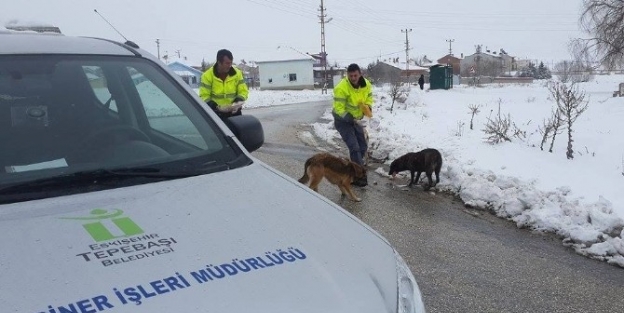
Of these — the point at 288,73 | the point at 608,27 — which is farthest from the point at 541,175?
the point at 288,73

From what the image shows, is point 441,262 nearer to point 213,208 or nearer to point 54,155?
point 213,208

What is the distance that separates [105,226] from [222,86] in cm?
594

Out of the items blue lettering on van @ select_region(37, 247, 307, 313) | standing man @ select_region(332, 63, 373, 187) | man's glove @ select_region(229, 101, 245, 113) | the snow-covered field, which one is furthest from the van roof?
standing man @ select_region(332, 63, 373, 187)

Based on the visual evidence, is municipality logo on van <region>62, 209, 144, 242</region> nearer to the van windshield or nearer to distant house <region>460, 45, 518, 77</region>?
the van windshield

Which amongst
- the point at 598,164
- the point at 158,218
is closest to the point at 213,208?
the point at 158,218

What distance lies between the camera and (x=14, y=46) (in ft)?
8.79

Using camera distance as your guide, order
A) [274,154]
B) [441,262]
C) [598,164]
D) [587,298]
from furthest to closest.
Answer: [274,154] < [598,164] < [441,262] < [587,298]

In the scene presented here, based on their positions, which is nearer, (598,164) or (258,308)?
(258,308)

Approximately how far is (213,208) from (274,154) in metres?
8.32

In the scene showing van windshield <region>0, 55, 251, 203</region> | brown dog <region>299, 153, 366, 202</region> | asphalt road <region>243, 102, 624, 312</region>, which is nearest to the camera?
van windshield <region>0, 55, 251, 203</region>

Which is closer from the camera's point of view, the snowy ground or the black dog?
the snowy ground

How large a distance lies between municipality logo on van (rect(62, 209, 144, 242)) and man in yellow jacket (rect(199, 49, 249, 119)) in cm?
559

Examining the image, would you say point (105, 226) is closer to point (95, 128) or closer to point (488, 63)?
point (95, 128)

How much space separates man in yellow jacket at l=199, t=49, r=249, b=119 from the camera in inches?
297
